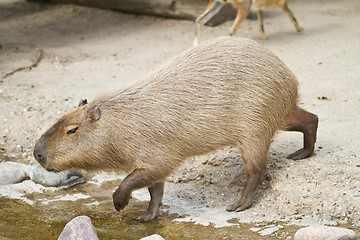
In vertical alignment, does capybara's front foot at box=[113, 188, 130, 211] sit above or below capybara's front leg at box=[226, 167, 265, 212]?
above

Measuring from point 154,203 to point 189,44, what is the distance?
16.1ft

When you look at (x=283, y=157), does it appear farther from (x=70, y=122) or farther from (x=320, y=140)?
(x=70, y=122)

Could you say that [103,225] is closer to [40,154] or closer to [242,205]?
[40,154]

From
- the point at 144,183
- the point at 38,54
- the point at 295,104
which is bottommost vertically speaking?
the point at 38,54

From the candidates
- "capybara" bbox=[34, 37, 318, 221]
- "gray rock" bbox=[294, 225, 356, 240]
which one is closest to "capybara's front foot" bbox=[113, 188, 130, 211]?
"capybara" bbox=[34, 37, 318, 221]

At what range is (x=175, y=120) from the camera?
4074mm

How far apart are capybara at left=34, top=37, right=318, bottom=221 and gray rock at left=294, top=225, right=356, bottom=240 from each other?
86cm

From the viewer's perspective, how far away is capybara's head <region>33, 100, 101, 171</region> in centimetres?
410

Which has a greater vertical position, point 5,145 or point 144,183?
point 144,183

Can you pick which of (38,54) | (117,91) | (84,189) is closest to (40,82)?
(38,54)

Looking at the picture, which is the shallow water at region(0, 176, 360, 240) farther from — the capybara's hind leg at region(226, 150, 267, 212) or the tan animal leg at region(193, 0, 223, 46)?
the tan animal leg at region(193, 0, 223, 46)

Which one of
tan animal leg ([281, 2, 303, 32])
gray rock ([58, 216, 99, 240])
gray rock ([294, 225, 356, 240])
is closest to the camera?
gray rock ([294, 225, 356, 240])

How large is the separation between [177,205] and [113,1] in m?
6.22

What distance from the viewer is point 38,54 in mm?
8383
